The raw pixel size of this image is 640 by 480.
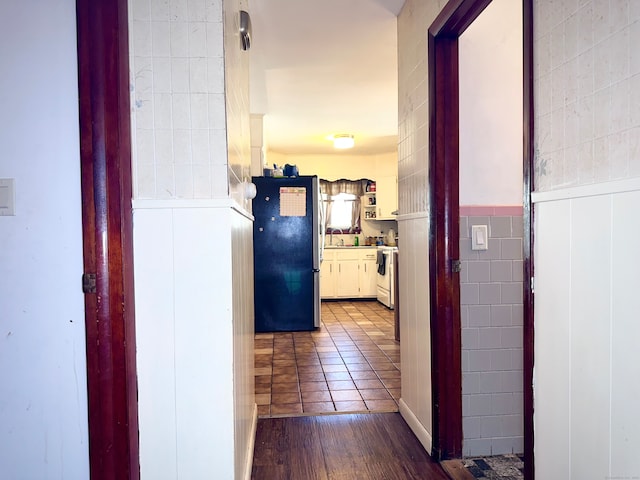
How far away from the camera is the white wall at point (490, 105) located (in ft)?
6.68

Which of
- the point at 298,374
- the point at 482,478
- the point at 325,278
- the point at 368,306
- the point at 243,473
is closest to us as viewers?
the point at 243,473

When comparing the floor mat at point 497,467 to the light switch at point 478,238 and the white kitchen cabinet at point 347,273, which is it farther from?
Result: the white kitchen cabinet at point 347,273

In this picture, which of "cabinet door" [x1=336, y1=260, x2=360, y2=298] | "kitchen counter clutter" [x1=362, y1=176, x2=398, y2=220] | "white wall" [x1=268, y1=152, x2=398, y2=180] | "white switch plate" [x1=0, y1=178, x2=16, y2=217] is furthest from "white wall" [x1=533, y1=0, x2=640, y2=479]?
"white wall" [x1=268, y1=152, x2=398, y2=180]

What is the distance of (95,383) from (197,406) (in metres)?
0.29

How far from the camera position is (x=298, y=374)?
3.23 meters

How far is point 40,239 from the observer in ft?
4.07

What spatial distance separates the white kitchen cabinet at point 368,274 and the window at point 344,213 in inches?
32.5

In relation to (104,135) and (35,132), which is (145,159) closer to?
(104,135)

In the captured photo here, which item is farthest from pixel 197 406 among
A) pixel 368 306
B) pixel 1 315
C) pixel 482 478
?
pixel 368 306

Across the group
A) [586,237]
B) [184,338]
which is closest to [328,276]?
[184,338]

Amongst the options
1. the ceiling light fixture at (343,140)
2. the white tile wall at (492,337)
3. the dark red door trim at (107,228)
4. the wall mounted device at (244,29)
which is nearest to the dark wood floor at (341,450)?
the white tile wall at (492,337)

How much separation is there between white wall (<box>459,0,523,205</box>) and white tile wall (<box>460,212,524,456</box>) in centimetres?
11

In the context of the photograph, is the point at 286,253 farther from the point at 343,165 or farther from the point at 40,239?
the point at 40,239

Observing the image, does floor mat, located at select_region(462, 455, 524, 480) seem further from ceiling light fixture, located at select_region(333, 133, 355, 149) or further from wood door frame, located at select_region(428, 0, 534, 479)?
ceiling light fixture, located at select_region(333, 133, 355, 149)
